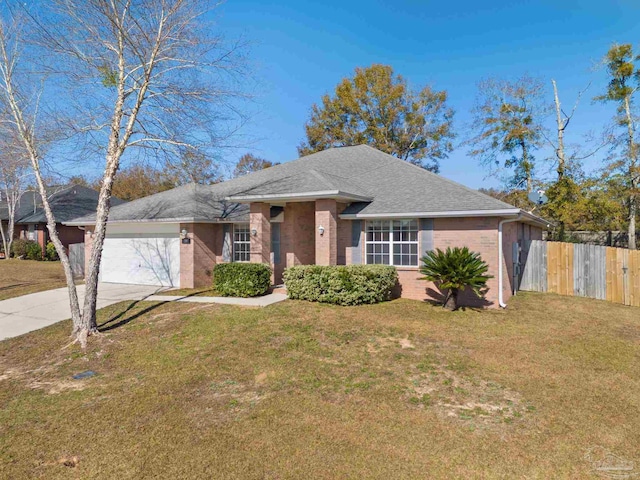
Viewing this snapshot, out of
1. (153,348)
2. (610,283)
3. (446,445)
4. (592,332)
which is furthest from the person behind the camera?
(610,283)

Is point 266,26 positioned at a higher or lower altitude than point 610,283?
higher

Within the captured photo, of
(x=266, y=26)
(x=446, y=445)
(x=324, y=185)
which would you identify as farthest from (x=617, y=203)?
(x=446, y=445)

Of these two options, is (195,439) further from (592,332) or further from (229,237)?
(229,237)

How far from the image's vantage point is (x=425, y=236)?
38.4 ft

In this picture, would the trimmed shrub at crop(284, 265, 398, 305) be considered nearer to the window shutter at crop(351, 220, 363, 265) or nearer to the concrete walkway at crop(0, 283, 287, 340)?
the concrete walkway at crop(0, 283, 287, 340)

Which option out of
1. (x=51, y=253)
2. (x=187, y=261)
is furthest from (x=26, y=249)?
(x=187, y=261)

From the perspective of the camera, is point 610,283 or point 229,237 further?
point 229,237

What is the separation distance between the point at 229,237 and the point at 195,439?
1095 cm

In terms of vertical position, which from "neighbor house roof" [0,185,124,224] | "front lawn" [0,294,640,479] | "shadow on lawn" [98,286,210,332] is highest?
"neighbor house roof" [0,185,124,224]

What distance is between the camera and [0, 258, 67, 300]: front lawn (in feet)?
47.8

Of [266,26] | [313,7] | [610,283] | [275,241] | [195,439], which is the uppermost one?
[313,7]

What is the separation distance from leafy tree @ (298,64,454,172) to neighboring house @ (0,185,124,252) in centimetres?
2112

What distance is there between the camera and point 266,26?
37.8 feet

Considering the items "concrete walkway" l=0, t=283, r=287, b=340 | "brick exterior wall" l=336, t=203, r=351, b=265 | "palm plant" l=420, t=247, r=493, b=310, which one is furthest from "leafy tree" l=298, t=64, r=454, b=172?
"concrete walkway" l=0, t=283, r=287, b=340
